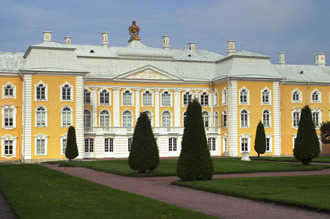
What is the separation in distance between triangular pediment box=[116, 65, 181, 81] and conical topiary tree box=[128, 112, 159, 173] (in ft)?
89.2

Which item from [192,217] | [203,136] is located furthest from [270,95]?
[192,217]

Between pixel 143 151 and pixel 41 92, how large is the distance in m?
24.4

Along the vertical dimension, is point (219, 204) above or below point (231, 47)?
below

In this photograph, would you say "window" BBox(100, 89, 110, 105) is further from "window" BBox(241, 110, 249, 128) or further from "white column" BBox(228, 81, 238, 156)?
"window" BBox(241, 110, 249, 128)

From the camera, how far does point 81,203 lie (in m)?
16.3

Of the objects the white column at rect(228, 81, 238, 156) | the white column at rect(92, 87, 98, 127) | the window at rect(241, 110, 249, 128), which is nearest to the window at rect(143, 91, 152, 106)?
the white column at rect(92, 87, 98, 127)

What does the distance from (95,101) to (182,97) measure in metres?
9.79

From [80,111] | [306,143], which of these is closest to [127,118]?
[80,111]

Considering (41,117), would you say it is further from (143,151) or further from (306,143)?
(306,143)

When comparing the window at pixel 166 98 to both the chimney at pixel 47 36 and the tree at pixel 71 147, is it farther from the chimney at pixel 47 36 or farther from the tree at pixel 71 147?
the tree at pixel 71 147

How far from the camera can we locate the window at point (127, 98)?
188 ft

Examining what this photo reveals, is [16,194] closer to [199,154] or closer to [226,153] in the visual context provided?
[199,154]

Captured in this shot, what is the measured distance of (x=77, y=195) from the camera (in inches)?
725

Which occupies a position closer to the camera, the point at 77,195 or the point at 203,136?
the point at 77,195
